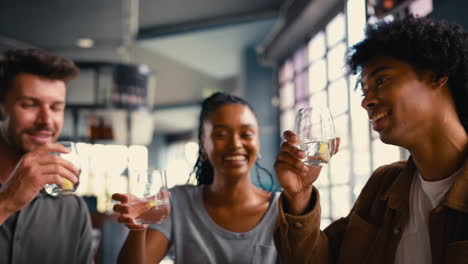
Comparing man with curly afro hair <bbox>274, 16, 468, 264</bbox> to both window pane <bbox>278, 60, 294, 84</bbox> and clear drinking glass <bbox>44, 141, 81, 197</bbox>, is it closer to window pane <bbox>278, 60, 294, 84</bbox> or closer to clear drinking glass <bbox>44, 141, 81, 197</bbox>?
clear drinking glass <bbox>44, 141, 81, 197</bbox>

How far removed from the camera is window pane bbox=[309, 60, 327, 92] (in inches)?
121

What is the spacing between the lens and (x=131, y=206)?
1128mm

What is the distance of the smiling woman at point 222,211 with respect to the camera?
1.45m

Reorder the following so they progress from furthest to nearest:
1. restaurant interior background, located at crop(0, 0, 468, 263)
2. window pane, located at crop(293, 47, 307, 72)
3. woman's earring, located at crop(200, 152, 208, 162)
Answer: window pane, located at crop(293, 47, 307, 72), restaurant interior background, located at crop(0, 0, 468, 263), woman's earring, located at crop(200, 152, 208, 162)

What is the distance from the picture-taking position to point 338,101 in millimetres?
2742

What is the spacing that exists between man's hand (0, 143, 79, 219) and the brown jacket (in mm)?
605

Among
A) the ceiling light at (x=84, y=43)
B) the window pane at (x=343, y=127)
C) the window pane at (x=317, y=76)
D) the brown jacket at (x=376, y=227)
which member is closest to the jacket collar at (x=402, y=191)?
the brown jacket at (x=376, y=227)

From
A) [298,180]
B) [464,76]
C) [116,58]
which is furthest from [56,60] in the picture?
[116,58]

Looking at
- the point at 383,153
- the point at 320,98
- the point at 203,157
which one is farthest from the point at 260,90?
the point at 203,157

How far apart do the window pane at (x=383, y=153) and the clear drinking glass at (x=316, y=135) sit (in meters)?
0.97

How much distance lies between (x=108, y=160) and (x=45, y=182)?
5580 millimetres

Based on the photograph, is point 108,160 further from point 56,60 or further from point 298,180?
point 298,180

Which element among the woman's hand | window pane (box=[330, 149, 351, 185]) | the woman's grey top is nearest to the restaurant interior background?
window pane (box=[330, 149, 351, 185])

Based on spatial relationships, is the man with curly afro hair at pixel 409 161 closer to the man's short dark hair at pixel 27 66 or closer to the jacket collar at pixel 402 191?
the jacket collar at pixel 402 191
